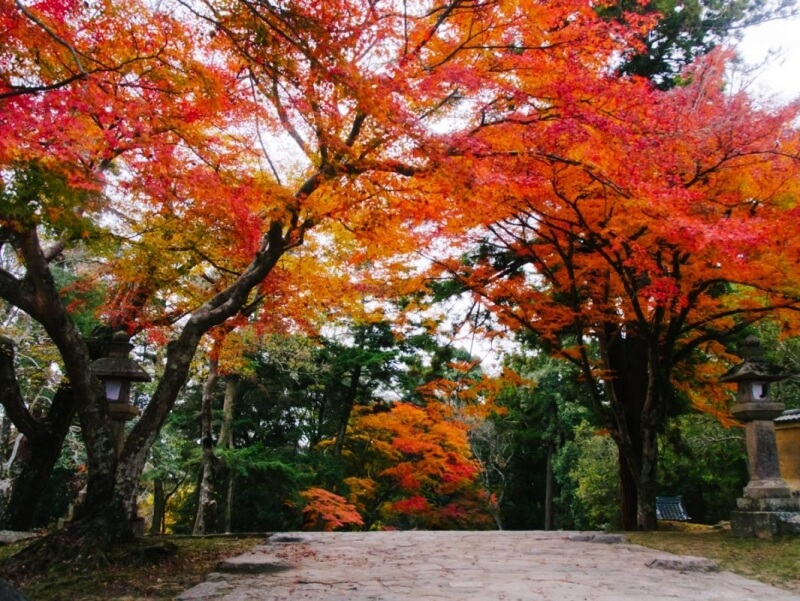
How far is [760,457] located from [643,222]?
342 cm

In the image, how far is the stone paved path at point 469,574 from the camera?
155 inches

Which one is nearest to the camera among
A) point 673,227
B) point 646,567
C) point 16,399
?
point 646,567

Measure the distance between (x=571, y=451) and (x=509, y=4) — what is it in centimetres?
1785

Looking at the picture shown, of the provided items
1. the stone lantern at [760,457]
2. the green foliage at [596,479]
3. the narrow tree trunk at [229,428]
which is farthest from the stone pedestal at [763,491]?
the narrow tree trunk at [229,428]

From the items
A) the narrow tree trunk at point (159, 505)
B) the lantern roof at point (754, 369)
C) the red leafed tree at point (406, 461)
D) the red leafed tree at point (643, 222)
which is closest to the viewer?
the red leafed tree at point (643, 222)

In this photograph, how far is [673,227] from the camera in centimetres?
642

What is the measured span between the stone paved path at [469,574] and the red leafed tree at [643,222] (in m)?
3.17

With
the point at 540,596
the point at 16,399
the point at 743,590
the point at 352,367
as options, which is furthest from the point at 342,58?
the point at 352,367

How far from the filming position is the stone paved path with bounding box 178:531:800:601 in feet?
12.9

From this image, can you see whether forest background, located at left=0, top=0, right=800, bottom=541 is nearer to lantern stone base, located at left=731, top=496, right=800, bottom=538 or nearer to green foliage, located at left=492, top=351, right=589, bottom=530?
lantern stone base, located at left=731, top=496, right=800, bottom=538

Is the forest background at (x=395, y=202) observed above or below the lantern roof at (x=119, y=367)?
above

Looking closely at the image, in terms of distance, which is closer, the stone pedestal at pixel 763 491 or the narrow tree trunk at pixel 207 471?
the stone pedestal at pixel 763 491

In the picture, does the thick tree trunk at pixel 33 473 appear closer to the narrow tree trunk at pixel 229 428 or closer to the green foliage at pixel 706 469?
the narrow tree trunk at pixel 229 428

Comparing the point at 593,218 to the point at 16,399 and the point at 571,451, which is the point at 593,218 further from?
the point at 571,451
